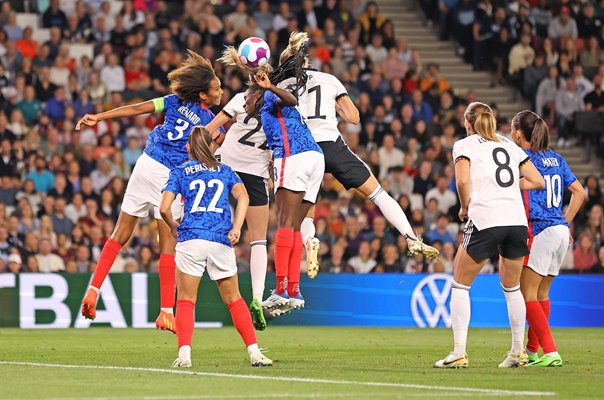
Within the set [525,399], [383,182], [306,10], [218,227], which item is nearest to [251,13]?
[306,10]

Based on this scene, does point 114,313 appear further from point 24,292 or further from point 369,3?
point 369,3

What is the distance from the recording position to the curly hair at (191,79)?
1377 cm

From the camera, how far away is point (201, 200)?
11688mm

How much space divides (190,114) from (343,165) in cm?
162

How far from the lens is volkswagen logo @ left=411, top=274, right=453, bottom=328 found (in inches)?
826

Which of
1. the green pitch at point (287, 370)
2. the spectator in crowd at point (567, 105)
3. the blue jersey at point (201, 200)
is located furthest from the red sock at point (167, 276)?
the spectator in crowd at point (567, 105)

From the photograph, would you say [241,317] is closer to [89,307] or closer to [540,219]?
[89,307]

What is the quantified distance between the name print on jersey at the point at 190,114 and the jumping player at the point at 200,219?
204 centimetres

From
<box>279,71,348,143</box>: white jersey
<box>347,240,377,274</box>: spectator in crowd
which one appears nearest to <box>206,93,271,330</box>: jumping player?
<box>279,71,348,143</box>: white jersey

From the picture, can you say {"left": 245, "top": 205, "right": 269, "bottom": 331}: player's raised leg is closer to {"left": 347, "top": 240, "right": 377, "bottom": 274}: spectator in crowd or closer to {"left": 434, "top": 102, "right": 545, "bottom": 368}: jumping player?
{"left": 434, "top": 102, "right": 545, "bottom": 368}: jumping player

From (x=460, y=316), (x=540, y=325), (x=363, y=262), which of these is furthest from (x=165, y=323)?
(x=363, y=262)

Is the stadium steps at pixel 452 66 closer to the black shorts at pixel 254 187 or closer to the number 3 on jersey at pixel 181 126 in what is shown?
the black shorts at pixel 254 187

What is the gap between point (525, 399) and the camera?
955cm

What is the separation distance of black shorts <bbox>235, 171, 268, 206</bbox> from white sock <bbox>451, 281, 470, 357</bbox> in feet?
10.1
